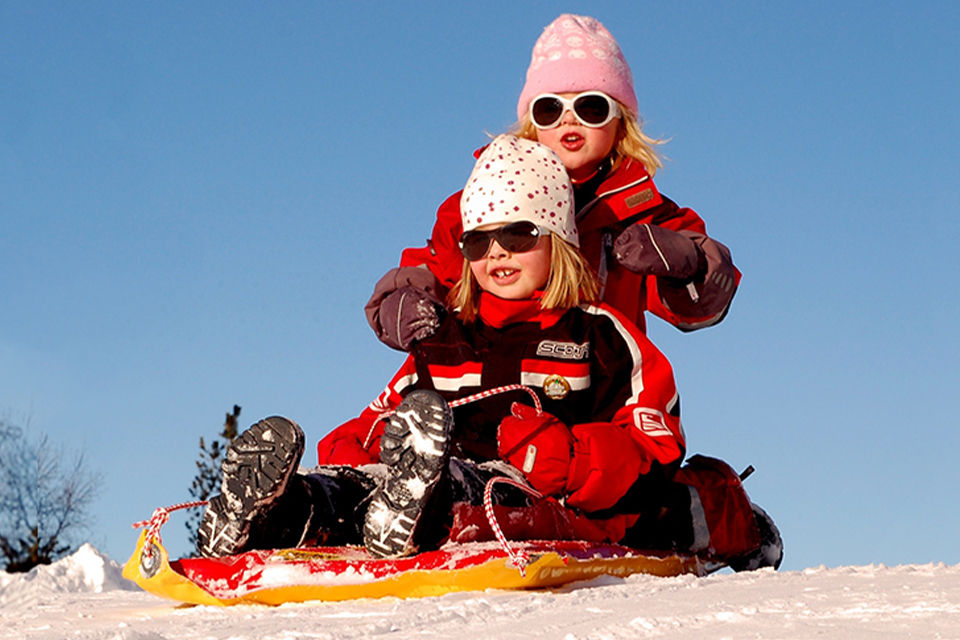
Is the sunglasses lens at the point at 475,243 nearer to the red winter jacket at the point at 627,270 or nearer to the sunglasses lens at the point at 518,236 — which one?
the sunglasses lens at the point at 518,236

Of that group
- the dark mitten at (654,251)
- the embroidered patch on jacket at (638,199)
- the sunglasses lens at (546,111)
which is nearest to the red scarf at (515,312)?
the dark mitten at (654,251)

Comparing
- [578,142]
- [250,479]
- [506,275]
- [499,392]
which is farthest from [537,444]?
[578,142]

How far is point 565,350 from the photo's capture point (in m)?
3.77

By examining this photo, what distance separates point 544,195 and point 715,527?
127cm

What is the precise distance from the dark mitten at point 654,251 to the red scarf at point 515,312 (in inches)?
15.2

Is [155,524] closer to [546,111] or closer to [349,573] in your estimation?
[349,573]

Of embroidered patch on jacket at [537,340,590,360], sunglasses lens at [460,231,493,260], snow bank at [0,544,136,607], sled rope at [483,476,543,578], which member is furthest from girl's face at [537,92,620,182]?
snow bank at [0,544,136,607]

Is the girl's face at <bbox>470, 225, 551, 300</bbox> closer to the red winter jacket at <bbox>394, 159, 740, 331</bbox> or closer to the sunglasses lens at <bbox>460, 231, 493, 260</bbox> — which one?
the sunglasses lens at <bbox>460, 231, 493, 260</bbox>

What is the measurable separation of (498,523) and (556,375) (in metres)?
0.58

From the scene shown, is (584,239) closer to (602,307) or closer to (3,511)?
(602,307)

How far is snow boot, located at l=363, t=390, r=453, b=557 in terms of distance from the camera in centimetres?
309

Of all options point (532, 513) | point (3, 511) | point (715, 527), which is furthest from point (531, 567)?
point (3, 511)

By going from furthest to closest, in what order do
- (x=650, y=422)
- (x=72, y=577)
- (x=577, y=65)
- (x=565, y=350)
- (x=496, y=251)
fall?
(x=72, y=577), (x=577, y=65), (x=496, y=251), (x=565, y=350), (x=650, y=422)

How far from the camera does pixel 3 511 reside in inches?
572
